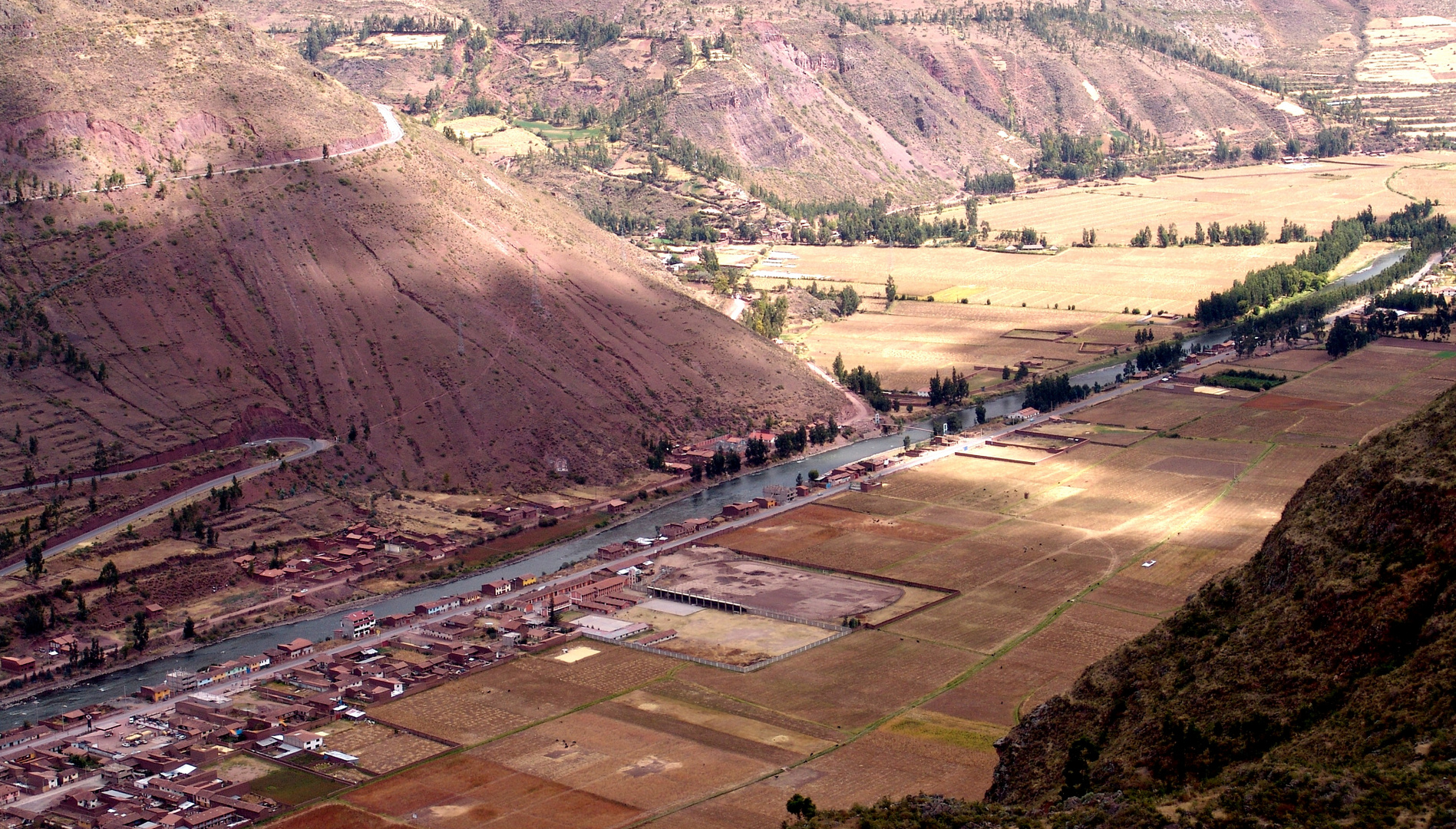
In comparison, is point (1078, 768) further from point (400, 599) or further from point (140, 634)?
point (400, 599)

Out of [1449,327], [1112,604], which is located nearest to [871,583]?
[1112,604]

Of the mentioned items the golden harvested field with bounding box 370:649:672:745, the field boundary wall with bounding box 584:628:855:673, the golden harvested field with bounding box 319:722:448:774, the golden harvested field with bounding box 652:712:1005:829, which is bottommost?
the golden harvested field with bounding box 652:712:1005:829

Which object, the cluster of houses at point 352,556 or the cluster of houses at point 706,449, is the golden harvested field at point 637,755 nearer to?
the cluster of houses at point 352,556

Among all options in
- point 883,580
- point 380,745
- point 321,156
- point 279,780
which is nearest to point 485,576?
point 883,580

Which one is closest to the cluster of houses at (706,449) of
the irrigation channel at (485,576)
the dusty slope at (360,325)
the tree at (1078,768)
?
the dusty slope at (360,325)

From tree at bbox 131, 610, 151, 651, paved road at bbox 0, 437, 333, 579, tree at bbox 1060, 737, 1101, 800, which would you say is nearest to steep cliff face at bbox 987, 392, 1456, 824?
tree at bbox 1060, 737, 1101, 800

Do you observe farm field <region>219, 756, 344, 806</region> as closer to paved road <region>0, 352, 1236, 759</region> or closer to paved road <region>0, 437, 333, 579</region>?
paved road <region>0, 352, 1236, 759</region>
